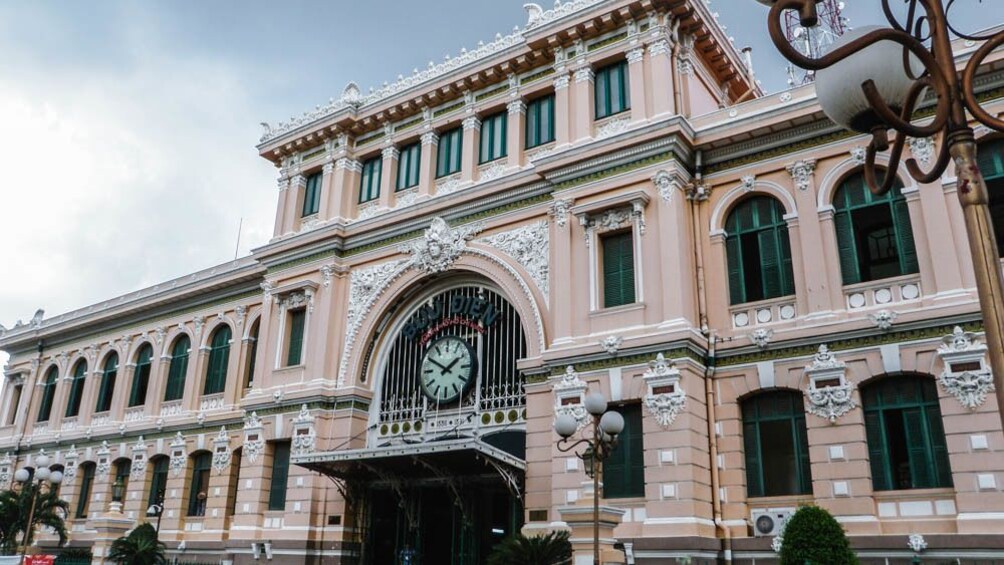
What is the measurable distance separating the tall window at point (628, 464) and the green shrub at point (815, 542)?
4.20 metres

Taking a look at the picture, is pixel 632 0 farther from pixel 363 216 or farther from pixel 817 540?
pixel 817 540

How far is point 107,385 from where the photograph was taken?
36250 millimetres

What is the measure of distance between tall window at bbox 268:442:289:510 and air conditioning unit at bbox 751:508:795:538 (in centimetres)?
→ 1415

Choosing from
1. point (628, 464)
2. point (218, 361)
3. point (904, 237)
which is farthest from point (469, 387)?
point (218, 361)

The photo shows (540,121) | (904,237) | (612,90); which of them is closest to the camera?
(904,237)

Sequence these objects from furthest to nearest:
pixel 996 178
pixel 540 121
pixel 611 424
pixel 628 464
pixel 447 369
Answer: pixel 540 121
pixel 447 369
pixel 628 464
pixel 996 178
pixel 611 424

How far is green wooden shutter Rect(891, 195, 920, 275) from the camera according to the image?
18.0 metres

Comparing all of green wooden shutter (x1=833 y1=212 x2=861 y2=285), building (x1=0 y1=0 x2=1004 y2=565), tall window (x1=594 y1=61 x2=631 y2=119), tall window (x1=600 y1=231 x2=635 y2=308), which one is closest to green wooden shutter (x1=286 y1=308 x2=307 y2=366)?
building (x1=0 y1=0 x2=1004 y2=565)

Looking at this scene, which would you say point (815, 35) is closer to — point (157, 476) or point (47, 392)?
point (157, 476)

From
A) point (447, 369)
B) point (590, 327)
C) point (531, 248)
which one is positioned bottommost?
point (447, 369)

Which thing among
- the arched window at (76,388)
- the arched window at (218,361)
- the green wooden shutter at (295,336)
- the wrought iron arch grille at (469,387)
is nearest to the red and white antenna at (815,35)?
the wrought iron arch grille at (469,387)

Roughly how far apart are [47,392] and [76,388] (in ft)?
9.15

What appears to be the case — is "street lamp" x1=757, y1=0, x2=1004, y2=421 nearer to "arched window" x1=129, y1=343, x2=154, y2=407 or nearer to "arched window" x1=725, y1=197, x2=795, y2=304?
"arched window" x1=725, y1=197, x2=795, y2=304

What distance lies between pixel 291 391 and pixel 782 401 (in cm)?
1477
